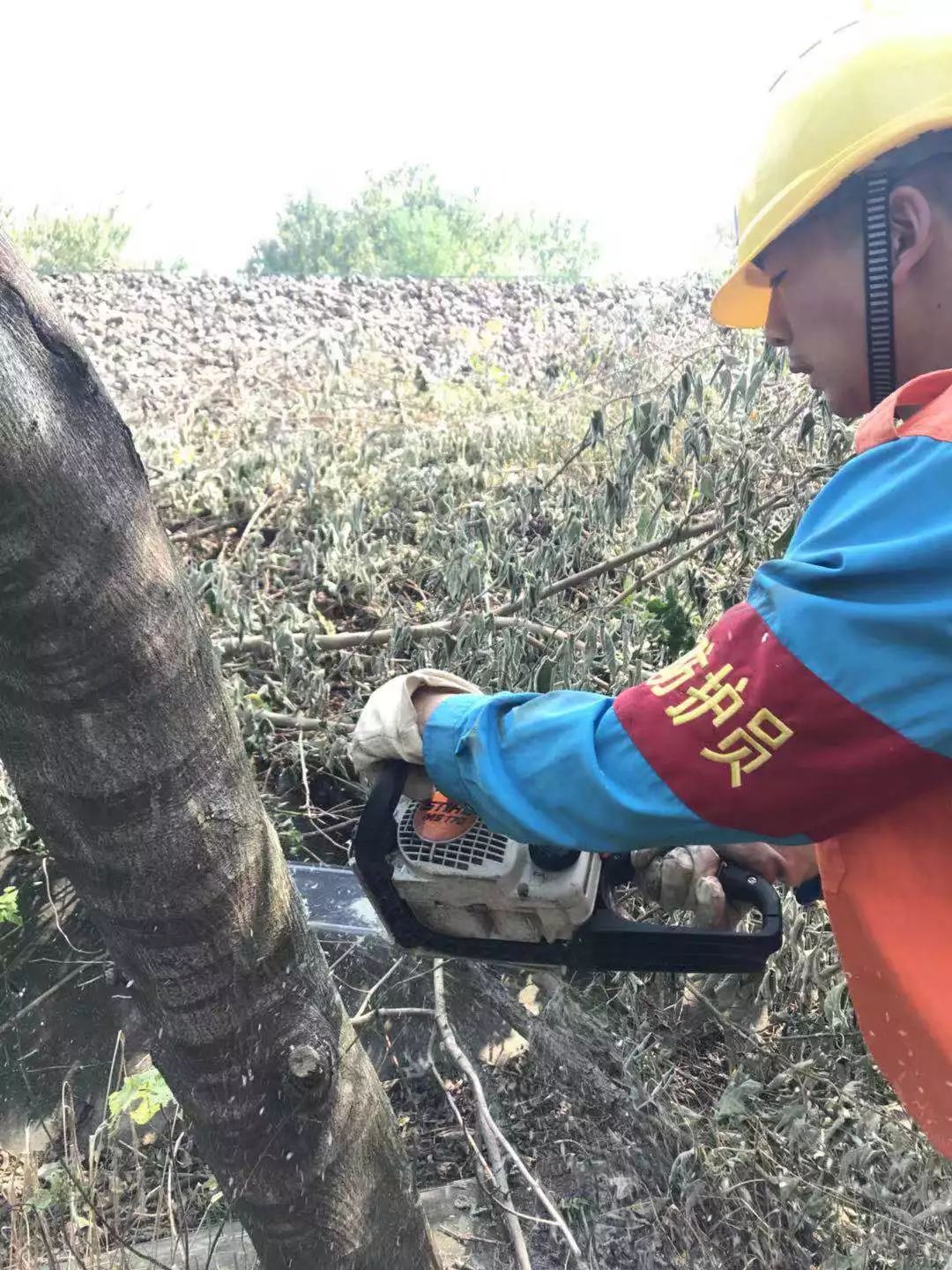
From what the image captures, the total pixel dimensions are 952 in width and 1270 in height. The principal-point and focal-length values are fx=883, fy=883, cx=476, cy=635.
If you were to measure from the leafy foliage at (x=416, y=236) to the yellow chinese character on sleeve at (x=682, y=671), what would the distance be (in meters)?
17.2

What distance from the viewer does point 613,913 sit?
60.4 inches

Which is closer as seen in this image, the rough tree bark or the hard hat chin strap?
the rough tree bark

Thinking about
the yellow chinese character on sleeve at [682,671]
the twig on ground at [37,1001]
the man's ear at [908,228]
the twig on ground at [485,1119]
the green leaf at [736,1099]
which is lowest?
the green leaf at [736,1099]

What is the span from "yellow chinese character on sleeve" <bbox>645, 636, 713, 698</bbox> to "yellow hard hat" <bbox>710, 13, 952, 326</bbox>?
61 cm

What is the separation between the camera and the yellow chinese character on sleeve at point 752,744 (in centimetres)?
96

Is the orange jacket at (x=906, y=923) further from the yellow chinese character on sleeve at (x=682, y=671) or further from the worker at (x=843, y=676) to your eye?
the yellow chinese character on sleeve at (x=682, y=671)

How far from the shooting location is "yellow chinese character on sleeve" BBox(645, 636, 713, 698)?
1.05 metres

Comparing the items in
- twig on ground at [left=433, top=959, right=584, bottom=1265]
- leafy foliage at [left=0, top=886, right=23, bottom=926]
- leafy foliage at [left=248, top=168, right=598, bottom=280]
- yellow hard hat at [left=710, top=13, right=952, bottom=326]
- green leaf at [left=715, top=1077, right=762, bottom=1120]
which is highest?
leafy foliage at [left=248, top=168, right=598, bottom=280]

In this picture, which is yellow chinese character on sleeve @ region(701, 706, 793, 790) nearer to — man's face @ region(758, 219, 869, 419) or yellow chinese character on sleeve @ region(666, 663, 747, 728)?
yellow chinese character on sleeve @ region(666, 663, 747, 728)

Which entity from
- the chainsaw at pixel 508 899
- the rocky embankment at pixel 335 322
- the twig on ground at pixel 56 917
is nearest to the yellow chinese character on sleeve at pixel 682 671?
the chainsaw at pixel 508 899

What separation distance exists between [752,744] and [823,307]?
63cm

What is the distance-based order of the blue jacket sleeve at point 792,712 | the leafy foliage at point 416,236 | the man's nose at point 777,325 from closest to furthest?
the blue jacket sleeve at point 792,712, the man's nose at point 777,325, the leafy foliage at point 416,236

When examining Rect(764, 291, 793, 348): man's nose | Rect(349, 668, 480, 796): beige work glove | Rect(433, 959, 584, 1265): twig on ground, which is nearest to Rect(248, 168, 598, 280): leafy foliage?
Rect(433, 959, 584, 1265): twig on ground

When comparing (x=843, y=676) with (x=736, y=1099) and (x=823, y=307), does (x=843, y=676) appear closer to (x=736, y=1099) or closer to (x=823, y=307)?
(x=823, y=307)
